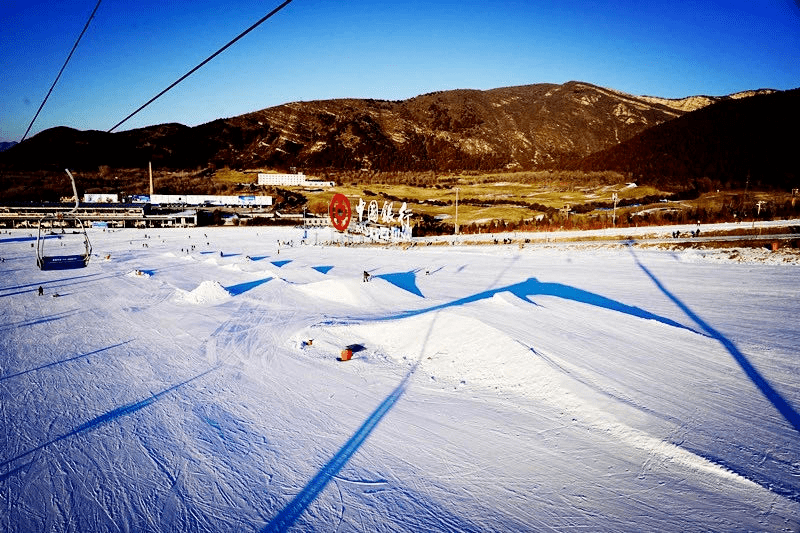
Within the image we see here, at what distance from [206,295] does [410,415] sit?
13689 mm

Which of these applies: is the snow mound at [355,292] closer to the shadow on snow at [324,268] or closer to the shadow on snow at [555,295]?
the shadow on snow at [555,295]

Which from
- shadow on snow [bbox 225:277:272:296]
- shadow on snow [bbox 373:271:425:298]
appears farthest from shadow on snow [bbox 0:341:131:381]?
shadow on snow [bbox 373:271:425:298]

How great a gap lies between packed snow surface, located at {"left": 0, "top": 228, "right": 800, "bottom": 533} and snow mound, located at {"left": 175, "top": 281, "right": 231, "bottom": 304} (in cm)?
130

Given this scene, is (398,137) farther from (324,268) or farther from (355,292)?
(355,292)

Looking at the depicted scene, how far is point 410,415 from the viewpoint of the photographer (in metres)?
7.82

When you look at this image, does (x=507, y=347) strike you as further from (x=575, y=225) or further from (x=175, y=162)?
(x=175, y=162)

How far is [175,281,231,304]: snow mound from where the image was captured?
18.1m

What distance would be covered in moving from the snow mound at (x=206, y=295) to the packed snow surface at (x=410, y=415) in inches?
51.2

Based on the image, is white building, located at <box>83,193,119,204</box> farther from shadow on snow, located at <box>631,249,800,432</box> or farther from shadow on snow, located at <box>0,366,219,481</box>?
shadow on snow, located at <box>631,249,800,432</box>

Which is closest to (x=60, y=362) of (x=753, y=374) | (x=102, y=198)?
(x=753, y=374)

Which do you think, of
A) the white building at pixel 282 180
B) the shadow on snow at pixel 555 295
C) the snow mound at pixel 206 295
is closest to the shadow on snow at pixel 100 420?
the shadow on snow at pixel 555 295

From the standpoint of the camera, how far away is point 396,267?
2755 centimetres

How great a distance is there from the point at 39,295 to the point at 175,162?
15353 centimetres

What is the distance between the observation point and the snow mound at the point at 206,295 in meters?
18.1
